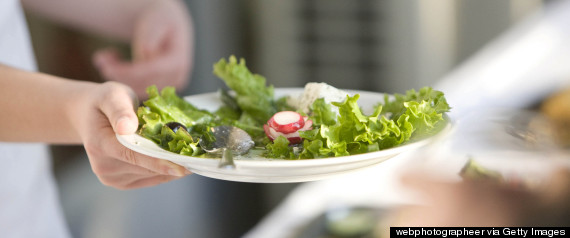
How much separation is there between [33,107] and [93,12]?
26.9 inches

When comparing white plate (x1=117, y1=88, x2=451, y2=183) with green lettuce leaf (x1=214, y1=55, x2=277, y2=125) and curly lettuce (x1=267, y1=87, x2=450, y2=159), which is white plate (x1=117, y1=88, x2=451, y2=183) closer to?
curly lettuce (x1=267, y1=87, x2=450, y2=159)

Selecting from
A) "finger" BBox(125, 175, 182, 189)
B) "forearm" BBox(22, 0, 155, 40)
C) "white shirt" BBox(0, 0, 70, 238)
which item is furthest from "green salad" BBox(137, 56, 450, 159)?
"forearm" BBox(22, 0, 155, 40)

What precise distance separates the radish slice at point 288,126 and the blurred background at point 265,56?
1915mm

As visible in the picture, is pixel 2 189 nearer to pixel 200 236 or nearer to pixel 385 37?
pixel 200 236

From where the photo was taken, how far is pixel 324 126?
2.98 ft

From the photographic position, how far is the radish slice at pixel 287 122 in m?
0.99

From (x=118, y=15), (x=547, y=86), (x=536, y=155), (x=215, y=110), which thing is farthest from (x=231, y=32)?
(x=536, y=155)

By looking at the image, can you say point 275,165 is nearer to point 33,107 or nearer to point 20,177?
point 33,107

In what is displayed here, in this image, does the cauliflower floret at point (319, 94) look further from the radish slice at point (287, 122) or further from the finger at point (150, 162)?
the finger at point (150, 162)

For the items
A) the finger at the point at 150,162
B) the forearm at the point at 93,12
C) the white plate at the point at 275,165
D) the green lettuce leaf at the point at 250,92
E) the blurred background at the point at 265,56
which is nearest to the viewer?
the white plate at the point at 275,165

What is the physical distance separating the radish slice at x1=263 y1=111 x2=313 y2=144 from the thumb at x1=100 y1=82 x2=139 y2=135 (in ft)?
0.80

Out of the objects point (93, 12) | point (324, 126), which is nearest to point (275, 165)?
point (324, 126)

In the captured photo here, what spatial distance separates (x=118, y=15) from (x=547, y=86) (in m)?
1.49

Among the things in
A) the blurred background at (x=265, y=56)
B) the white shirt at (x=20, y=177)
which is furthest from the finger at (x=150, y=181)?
the blurred background at (x=265, y=56)
